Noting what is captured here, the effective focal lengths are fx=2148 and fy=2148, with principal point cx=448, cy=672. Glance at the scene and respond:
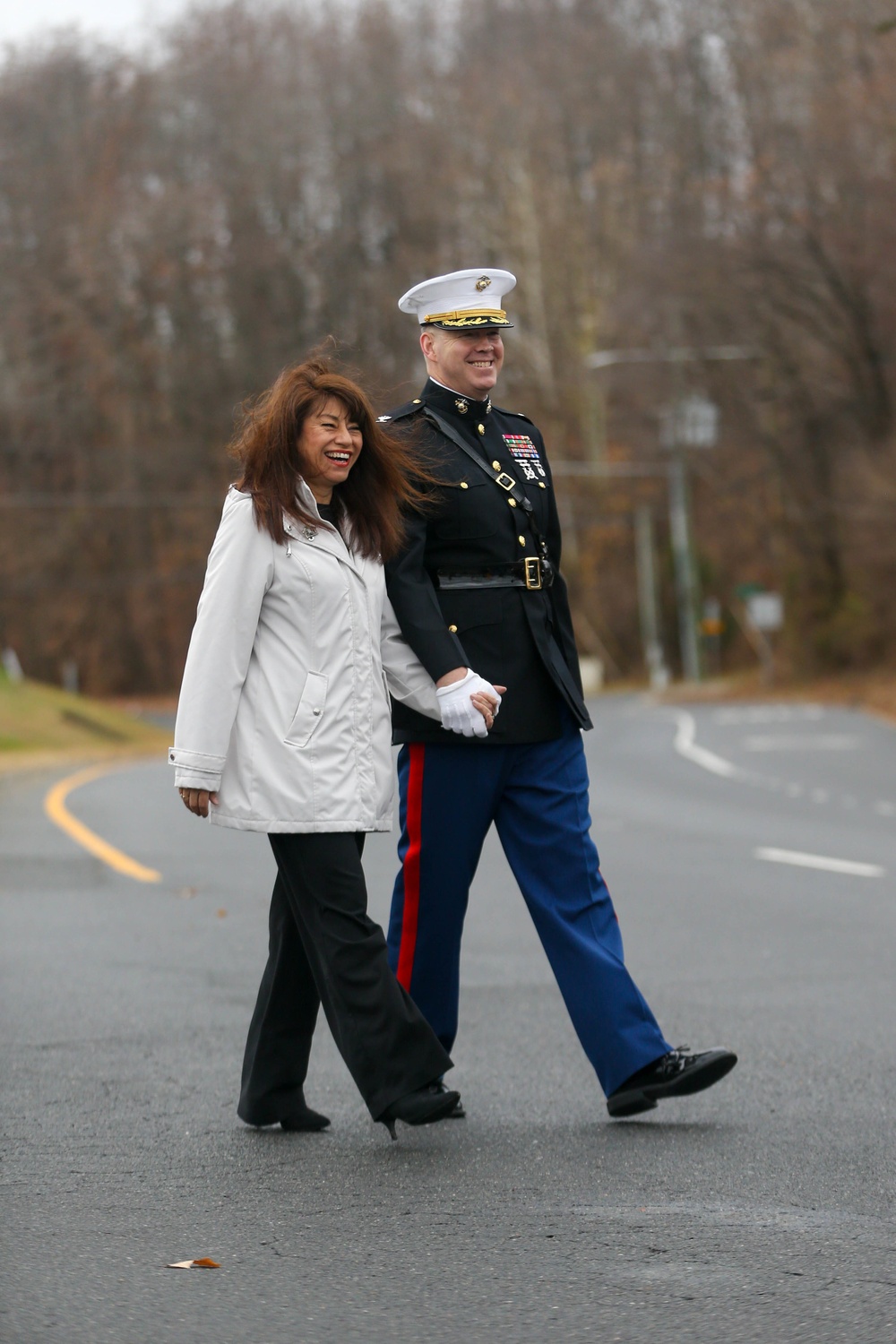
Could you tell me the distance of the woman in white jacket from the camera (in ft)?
15.8

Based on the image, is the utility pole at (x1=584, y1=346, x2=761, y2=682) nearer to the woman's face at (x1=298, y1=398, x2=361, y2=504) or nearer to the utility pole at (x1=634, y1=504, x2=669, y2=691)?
the utility pole at (x1=634, y1=504, x2=669, y2=691)

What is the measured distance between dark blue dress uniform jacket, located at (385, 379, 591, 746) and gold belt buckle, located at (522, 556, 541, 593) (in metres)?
0.02

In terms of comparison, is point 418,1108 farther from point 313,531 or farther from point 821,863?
point 821,863

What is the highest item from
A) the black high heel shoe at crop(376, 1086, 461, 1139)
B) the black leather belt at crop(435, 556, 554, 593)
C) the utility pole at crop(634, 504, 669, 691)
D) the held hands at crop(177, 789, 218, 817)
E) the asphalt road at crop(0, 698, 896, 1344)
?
the black leather belt at crop(435, 556, 554, 593)

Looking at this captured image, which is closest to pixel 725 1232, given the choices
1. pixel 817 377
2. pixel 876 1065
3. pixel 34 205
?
pixel 876 1065

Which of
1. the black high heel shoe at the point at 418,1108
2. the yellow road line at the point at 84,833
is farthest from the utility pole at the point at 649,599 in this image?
the black high heel shoe at the point at 418,1108

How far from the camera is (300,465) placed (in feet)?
16.4

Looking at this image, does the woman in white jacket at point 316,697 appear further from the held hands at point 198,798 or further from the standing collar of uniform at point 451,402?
the standing collar of uniform at point 451,402

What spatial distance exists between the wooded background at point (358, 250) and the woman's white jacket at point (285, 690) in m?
41.7

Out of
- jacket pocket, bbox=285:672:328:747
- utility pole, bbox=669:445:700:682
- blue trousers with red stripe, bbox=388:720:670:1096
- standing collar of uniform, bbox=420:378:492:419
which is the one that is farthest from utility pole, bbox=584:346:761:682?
jacket pocket, bbox=285:672:328:747

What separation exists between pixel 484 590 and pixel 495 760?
0.41 metres

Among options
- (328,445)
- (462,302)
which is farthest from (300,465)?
(462,302)

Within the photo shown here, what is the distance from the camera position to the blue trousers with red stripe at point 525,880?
5168 millimetres

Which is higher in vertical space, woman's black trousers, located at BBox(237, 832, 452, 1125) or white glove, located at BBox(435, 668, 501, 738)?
white glove, located at BBox(435, 668, 501, 738)
